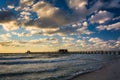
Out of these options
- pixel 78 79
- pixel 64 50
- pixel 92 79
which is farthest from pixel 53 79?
pixel 64 50

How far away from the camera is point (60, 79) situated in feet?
39.4

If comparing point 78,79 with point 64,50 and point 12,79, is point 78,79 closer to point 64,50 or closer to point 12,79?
point 12,79

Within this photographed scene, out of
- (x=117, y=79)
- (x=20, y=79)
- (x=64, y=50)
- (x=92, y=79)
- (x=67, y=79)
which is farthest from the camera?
(x=64, y=50)

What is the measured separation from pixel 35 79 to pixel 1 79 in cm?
248

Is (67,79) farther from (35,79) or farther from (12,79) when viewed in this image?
(12,79)

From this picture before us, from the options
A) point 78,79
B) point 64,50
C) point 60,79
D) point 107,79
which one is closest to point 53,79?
point 60,79

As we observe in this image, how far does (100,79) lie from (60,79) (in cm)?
269

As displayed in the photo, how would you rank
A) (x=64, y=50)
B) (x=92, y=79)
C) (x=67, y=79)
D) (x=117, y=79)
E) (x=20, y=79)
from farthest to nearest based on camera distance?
(x=64, y=50)
(x=20, y=79)
(x=67, y=79)
(x=92, y=79)
(x=117, y=79)

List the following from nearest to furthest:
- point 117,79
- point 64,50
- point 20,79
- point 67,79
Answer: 1. point 117,79
2. point 67,79
3. point 20,79
4. point 64,50

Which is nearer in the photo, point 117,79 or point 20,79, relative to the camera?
point 117,79

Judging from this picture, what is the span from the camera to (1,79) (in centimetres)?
1284

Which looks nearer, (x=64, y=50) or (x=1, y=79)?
(x=1, y=79)

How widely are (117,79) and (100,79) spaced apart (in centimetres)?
99

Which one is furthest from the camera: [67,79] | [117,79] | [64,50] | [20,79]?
[64,50]
